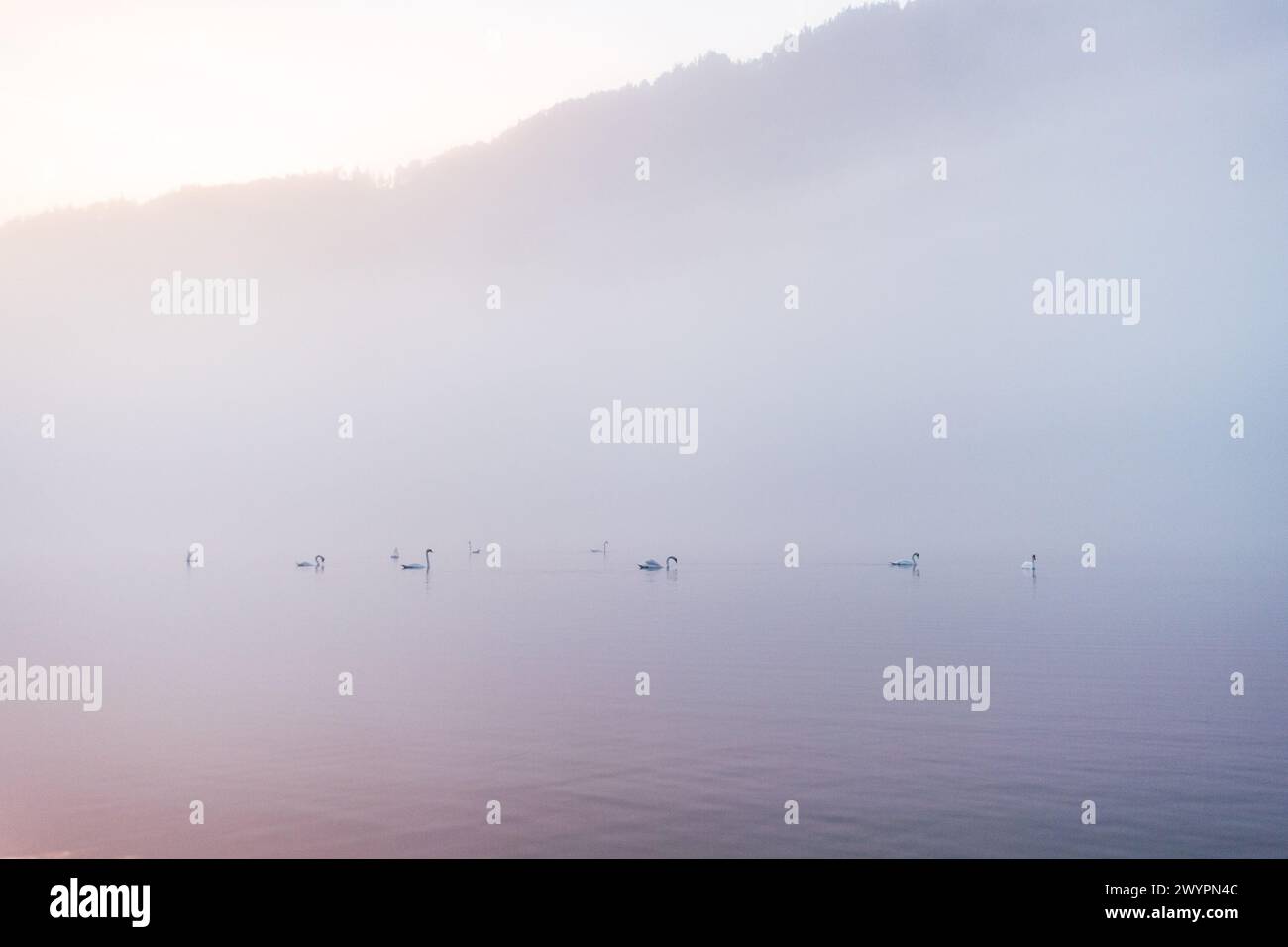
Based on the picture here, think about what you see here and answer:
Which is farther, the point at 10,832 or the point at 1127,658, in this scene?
the point at 1127,658

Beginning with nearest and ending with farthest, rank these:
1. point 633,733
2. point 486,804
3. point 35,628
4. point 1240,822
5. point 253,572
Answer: point 1240,822 < point 486,804 < point 633,733 < point 35,628 < point 253,572

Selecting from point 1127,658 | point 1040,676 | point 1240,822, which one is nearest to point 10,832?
point 1240,822

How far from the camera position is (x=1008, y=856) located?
16.3 m

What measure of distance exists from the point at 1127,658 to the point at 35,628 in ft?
123

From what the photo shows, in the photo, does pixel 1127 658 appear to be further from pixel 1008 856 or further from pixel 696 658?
pixel 1008 856

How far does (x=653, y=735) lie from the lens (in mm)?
23656

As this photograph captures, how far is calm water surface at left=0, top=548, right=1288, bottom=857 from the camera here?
17.5 m

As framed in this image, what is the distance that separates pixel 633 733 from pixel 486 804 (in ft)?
17.6

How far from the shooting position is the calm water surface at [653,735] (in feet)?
57.3

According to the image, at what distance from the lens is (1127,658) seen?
3422 cm

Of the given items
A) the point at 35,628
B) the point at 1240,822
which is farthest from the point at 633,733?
the point at 35,628
